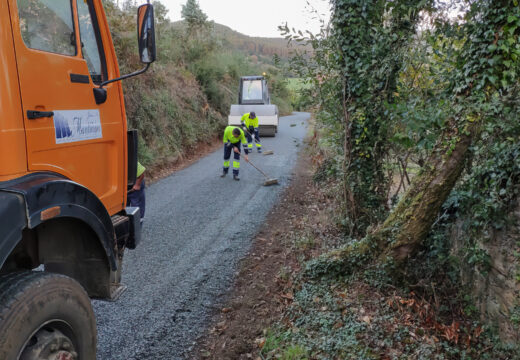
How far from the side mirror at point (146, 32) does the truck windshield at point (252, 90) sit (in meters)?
17.4

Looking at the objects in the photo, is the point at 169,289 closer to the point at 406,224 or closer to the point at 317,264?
the point at 317,264

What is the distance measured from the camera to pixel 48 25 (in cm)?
229

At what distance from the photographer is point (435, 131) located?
11.7 ft

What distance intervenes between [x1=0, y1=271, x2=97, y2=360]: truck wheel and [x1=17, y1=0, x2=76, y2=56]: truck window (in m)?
1.28

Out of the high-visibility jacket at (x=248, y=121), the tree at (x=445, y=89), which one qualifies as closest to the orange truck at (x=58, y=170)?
the tree at (x=445, y=89)

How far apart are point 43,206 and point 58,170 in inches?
15.1

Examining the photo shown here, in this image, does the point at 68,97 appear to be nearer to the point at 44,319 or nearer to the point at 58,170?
the point at 58,170

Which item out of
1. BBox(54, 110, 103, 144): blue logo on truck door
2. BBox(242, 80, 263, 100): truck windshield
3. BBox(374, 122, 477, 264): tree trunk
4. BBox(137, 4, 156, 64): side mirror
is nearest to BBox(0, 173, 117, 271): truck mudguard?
BBox(54, 110, 103, 144): blue logo on truck door

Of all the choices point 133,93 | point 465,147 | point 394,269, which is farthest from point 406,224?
point 133,93

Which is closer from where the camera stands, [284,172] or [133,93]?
[284,172]

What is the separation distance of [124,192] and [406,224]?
9.22 ft

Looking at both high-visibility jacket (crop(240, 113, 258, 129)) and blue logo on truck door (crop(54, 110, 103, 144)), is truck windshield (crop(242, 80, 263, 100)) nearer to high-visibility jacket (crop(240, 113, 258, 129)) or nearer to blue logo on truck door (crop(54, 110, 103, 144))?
high-visibility jacket (crop(240, 113, 258, 129))

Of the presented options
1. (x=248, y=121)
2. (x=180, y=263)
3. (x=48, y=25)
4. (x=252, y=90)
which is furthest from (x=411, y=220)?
(x=252, y=90)

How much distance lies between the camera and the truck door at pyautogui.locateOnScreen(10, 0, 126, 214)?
2.08m
